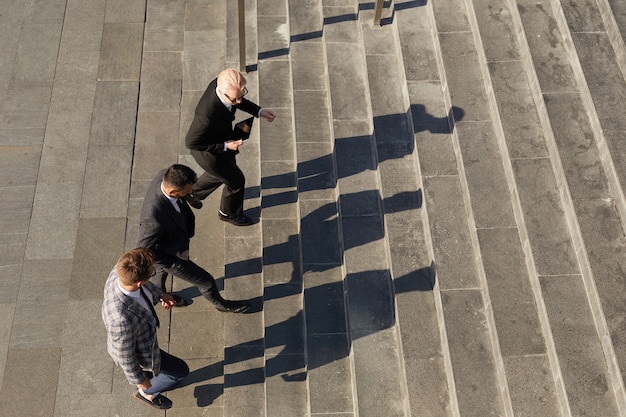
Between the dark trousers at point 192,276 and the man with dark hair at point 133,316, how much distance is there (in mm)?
293

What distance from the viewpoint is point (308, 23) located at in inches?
301

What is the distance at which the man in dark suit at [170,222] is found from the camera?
4.89m

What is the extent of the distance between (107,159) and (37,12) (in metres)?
2.83

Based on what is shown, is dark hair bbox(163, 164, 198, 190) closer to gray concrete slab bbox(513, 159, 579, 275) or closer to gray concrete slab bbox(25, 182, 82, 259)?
gray concrete slab bbox(25, 182, 82, 259)

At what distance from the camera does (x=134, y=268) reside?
4281 millimetres

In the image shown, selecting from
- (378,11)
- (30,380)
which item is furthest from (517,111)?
(30,380)

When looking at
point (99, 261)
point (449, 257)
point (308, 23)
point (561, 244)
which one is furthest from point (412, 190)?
point (99, 261)

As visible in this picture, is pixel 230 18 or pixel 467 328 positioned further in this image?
pixel 230 18

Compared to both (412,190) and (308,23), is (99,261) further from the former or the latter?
(308,23)

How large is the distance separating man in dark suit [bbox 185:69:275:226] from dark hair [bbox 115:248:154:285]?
4.16ft

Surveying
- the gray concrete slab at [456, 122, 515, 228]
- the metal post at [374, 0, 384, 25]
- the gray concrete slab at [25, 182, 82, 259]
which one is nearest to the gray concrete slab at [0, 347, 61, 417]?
the gray concrete slab at [25, 182, 82, 259]

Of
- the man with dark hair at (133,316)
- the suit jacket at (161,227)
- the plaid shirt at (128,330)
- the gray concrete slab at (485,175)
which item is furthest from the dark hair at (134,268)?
the gray concrete slab at (485,175)

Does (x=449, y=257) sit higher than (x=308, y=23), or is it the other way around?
(x=308, y=23)

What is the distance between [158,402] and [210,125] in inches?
97.4
